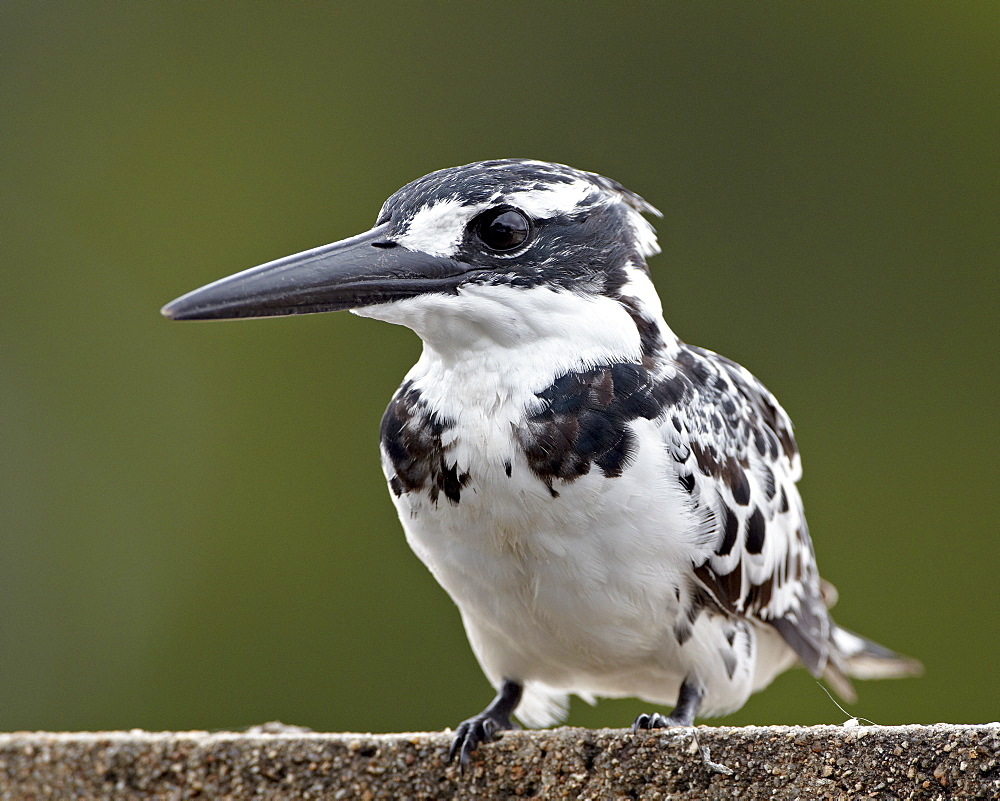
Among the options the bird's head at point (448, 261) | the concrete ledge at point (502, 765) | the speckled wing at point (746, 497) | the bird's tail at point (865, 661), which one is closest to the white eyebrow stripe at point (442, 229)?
the bird's head at point (448, 261)

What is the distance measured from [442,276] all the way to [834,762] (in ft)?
3.70

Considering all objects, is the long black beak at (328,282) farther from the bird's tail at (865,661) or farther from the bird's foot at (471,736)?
the bird's tail at (865,661)

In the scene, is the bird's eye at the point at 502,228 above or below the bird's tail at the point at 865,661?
above

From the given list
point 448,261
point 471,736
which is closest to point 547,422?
point 448,261

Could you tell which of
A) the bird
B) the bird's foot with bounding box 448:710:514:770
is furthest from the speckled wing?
the bird's foot with bounding box 448:710:514:770

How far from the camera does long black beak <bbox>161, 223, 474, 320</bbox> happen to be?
221 centimetres

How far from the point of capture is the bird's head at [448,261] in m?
2.24

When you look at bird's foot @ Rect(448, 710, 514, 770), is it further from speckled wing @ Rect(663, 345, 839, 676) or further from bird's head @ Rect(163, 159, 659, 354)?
bird's head @ Rect(163, 159, 659, 354)

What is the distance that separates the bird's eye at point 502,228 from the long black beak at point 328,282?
0.08 metres

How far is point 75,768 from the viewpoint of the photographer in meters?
2.18

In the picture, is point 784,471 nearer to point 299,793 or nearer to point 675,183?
point 299,793

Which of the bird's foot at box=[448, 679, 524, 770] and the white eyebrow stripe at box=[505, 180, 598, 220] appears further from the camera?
the white eyebrow stripe at box=[505, 180, 598, 220]

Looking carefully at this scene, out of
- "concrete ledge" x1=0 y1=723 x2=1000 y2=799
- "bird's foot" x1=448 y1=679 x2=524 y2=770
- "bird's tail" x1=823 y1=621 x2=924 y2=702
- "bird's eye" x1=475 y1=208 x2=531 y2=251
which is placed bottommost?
"bird's tail" x1=823 y1=621 x2=924 y2=702

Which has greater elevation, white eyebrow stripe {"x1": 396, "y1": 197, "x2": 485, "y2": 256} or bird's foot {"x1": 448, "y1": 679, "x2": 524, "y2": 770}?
white eyebrow stripe {"x1": 396, "y1": 197, "x2": 485, "y2": 256}
